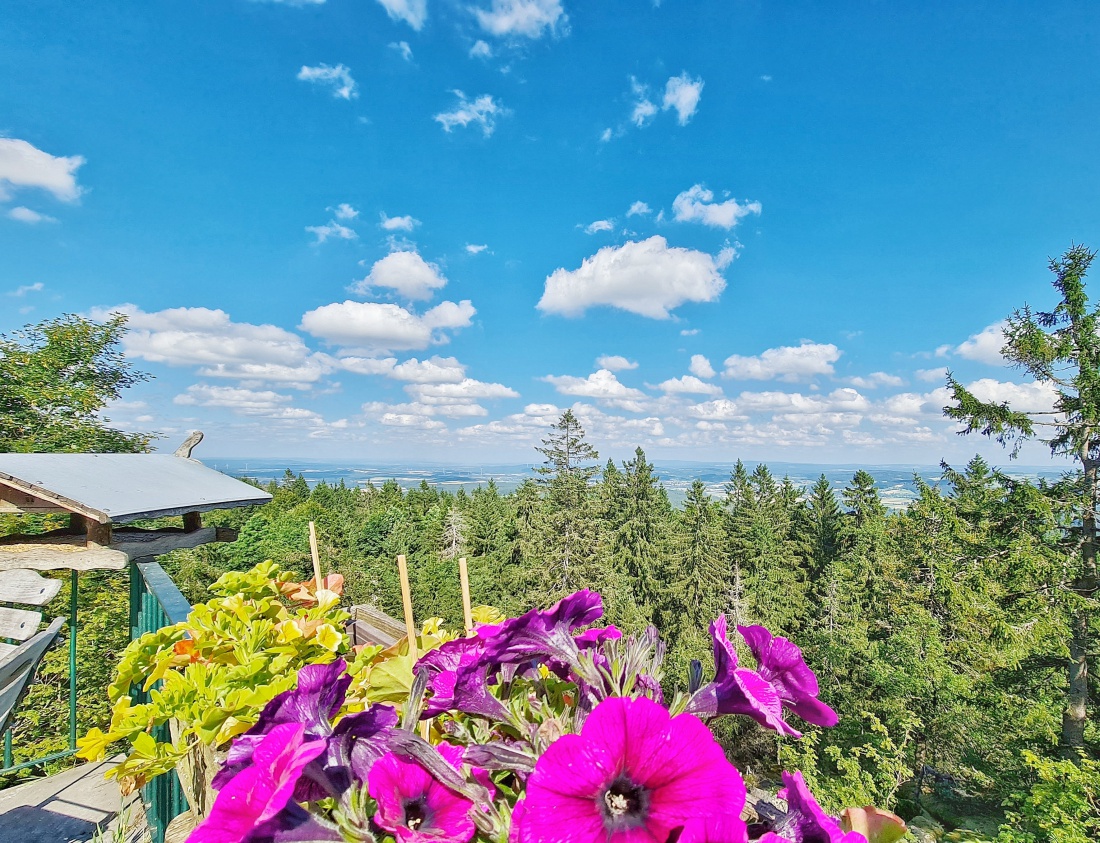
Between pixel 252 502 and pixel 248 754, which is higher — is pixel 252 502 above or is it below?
above

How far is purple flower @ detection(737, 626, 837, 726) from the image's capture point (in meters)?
0.66

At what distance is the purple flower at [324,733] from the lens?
0.57m

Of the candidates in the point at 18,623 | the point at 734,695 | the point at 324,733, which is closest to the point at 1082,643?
the point at 734,695

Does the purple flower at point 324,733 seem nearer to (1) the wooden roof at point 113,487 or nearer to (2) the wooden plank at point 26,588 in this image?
(1) the wooden roof at point 113,487

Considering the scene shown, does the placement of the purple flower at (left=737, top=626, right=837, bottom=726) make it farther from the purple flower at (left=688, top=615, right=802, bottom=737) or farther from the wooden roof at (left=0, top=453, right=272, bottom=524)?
the wooden roof at (left=0, top=453, right=272, bottom=524)

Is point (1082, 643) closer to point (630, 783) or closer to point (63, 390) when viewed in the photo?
point (630, 783)

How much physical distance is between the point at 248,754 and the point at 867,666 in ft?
80.5

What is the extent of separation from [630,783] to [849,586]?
2688cm

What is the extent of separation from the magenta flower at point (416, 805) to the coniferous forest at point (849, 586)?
311 inches

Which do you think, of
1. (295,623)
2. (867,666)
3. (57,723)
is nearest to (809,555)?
(867,666)

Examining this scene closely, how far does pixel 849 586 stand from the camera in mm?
23109

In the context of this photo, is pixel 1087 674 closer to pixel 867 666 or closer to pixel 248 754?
pixel 867 666

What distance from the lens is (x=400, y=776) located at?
1.76 ft

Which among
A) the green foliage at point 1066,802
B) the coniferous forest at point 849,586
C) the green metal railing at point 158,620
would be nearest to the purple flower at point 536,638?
the green metal railing at point 158,620
